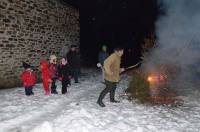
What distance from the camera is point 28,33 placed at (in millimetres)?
13094

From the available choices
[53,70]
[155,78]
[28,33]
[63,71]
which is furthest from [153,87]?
[28,33]

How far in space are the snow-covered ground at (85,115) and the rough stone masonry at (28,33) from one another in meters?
1.55

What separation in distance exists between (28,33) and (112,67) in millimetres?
5376

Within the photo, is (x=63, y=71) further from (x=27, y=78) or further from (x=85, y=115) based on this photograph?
(x=85, y=115)

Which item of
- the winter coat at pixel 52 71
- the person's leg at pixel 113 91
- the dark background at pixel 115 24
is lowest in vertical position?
the person's leg at pixel 113 91

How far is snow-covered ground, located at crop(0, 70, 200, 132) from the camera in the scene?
7363mm

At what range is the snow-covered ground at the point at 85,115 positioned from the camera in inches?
290

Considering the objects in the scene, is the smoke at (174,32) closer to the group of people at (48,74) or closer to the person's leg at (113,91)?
the person's leg at (113,91)

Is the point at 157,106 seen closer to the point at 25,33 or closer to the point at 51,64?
the point at 51,64

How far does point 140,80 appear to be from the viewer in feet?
37.2

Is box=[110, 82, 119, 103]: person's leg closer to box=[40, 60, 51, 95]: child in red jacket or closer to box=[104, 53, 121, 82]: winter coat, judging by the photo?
box=[104, 53, 121, 82]: winter coat

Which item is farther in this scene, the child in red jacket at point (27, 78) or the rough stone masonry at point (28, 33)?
the rough stone masonry at point (28, 33)

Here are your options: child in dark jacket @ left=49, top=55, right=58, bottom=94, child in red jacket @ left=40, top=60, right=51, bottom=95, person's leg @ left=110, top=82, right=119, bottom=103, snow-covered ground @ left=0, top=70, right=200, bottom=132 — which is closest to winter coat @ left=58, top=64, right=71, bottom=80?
child in dark jacket @ left=49, top=55, right=58, bottom=94

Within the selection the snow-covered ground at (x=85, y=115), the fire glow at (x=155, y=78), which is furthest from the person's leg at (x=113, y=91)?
the fire glow at (x=155, y=78)
